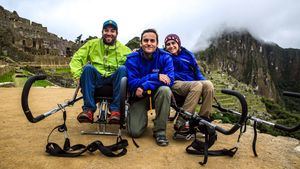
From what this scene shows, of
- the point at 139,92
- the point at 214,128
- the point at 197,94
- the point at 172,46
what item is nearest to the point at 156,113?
the point at 139,92

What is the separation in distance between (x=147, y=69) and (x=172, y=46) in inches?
29.7

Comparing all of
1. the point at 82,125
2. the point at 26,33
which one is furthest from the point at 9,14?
the point at 82,125

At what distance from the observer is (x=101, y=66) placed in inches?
236

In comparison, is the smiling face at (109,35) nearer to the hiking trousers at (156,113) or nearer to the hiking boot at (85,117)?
the hiking trousers at (156,113)

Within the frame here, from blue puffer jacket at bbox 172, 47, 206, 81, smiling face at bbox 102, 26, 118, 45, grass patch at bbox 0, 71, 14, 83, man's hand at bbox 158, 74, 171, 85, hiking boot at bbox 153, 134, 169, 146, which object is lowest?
hiking boot at bbox 153, 134, 169, 146

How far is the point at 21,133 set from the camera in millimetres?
5703

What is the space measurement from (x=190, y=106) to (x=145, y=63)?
115 centimetres

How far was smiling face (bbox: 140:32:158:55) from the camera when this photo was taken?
18.3 ft

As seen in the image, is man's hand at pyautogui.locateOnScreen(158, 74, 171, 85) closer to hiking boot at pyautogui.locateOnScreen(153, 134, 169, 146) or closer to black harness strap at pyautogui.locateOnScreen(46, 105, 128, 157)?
hiking boot at pyautogui.locateOnScreen(153, 134, 169, 146)

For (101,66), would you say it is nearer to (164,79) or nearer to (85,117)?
(85,117)

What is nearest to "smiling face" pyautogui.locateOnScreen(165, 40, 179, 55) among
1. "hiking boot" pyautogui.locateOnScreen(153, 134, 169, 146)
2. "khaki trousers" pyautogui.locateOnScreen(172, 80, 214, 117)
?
"khaki trousers" pyautogui.locateOnScreen(172, 80, 214, 117)

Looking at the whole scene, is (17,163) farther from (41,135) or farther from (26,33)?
(26,33)

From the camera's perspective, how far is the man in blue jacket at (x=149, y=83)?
17.5ft

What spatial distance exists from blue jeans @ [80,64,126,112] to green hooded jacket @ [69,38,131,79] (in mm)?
343
